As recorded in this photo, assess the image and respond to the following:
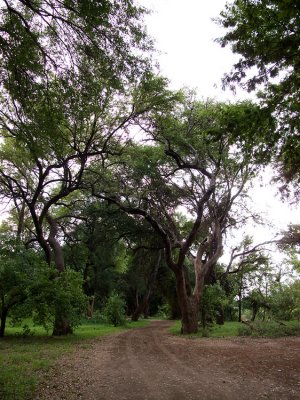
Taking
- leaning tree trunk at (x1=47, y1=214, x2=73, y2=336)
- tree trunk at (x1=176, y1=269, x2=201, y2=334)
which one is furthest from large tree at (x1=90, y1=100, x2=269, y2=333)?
leaning tree trunk at (x1=47, y1=214, x2=73, y2=336)

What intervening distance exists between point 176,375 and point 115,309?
1836 centimetres

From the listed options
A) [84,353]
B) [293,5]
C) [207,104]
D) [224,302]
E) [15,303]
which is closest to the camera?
[293,5]

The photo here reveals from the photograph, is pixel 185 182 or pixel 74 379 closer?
pixel 74 379

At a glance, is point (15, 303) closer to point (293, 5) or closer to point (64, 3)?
point (64, 3)

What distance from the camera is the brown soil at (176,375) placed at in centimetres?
630

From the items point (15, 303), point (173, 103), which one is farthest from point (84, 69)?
point (15, 303)

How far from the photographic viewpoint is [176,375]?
311 inches

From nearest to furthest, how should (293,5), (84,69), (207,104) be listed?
(293,5), (84,69), (207,104)

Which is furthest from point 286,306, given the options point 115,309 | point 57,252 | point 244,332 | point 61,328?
point 57,252

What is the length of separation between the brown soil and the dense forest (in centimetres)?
470

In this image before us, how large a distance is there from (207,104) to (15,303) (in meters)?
13.2

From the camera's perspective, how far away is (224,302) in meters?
21.0

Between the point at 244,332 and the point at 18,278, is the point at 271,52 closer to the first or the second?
the point at 18,278

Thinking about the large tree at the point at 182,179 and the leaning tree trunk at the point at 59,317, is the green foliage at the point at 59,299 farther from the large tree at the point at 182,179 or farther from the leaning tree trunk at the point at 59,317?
the large tree at the point at 182,179
